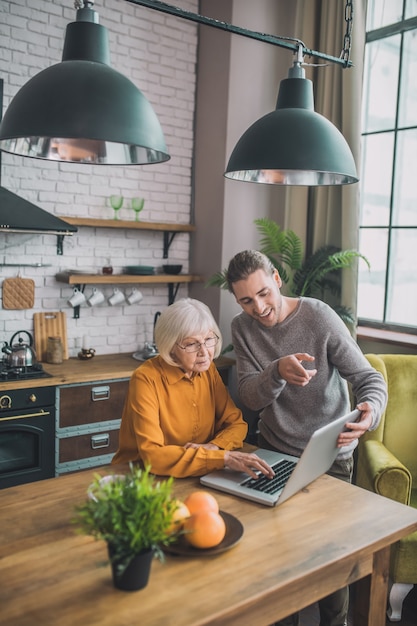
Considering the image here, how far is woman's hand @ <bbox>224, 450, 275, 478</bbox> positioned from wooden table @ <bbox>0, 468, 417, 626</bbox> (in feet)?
0.36

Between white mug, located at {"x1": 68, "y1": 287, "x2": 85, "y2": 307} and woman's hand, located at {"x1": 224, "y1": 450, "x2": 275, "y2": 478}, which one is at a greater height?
white mug, located at {"x1": 68, "y1": 287, "x2": 85, "y2": 307}

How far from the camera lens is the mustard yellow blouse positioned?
6.48 ft

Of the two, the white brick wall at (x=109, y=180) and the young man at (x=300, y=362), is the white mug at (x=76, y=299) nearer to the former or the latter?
the white brick wall at (x=109, y=180)

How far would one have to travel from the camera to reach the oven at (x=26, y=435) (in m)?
3.41

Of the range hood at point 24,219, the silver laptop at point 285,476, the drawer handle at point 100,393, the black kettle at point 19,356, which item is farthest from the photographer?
the drawer handle at point 100,393

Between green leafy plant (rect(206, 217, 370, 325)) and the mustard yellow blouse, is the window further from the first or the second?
the mustard yellow blouse

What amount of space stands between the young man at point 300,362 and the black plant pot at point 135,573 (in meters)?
0.99

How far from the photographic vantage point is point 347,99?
3969 millimetres

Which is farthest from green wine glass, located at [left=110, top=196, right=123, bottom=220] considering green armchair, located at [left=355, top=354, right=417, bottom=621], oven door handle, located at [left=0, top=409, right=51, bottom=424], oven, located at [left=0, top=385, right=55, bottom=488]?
green armchair, located at [left=355, top=354, right=417, bottom=621]

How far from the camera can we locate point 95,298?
A: 4164mm

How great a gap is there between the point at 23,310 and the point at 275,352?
2.15 meters

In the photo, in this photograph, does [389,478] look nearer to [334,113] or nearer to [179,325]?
[179,325]

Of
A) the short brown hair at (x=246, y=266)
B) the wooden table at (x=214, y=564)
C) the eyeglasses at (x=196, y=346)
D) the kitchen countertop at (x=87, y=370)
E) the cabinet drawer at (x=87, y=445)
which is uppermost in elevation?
the short brown hair at (x=246, y=266)

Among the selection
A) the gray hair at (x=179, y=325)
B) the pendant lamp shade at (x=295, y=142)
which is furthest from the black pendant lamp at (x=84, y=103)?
the gray hair at (x=179, y=325)
